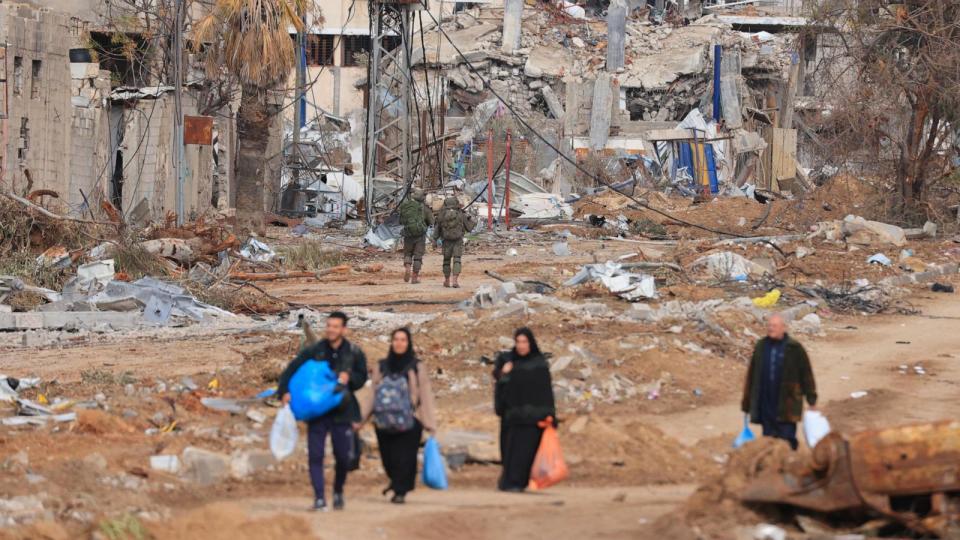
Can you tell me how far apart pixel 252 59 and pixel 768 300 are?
13.3 meters

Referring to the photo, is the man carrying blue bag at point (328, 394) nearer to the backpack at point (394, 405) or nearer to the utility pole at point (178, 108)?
the backpack at point (394, 405)

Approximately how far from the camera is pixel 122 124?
30453 millimetres

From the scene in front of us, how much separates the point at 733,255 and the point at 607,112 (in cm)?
2590

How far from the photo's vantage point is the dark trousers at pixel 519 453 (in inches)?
379

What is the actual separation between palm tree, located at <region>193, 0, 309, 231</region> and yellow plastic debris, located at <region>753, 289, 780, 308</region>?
12776 mm

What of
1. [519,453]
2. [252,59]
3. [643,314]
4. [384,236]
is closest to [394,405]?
[519,453]

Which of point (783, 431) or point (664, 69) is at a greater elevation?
point (664, 69)

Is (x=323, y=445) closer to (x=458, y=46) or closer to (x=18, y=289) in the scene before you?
(x=18, y=289)

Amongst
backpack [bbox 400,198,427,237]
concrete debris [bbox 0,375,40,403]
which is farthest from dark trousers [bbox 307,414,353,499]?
backpack [bbox 400,198,427,237]

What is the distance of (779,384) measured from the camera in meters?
9.52

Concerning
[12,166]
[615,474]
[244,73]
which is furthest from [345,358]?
[244,73]

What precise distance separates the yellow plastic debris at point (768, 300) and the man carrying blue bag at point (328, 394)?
1065 cm

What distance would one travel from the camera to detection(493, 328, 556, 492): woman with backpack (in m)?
9.55

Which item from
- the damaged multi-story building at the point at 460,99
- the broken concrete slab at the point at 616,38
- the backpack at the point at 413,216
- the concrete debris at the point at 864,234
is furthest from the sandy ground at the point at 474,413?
the broken concrete slab at the point at 616,38
